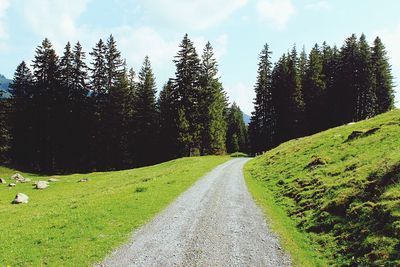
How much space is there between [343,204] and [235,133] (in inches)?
4212

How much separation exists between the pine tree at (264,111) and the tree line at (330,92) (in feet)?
0.88

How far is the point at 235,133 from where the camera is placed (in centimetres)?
12488

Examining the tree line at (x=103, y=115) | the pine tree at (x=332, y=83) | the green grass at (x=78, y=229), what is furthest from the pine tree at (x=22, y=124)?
the pine tree at (x=332, y=83)

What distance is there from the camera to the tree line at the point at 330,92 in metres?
78.7

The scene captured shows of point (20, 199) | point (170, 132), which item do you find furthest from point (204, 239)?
point (170, 132)

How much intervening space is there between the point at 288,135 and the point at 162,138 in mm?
30214

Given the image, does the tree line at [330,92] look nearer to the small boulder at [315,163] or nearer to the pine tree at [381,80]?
the pine tree at [381,80]

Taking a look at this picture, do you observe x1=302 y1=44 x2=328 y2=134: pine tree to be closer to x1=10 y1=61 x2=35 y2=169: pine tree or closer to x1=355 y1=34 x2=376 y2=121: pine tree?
x1=355 y1=34 x2=376 y2=121: pine tree

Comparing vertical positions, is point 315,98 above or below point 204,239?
above

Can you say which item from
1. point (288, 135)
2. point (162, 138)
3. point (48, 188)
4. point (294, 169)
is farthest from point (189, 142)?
point (294, 169)

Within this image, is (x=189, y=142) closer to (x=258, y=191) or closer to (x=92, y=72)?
(x=92, y=72)

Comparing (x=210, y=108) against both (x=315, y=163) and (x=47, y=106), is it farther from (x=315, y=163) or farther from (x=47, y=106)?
(x=315, y=163)

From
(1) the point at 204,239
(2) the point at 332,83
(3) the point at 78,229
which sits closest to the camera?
(1) the point at 204,239

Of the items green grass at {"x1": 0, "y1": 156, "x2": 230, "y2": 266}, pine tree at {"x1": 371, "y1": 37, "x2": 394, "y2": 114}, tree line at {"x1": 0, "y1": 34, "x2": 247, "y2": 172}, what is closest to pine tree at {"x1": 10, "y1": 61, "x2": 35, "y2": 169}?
tree line at {"x1": 0, "y1": 34, "x2": 247, "y2": 172}
